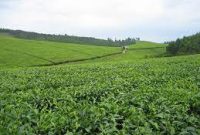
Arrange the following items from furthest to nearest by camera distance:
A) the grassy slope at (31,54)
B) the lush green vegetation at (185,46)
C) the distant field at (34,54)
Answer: the lush green vegetation at (185,46), the grassy slope at (31,54), the distant field at (34,54)

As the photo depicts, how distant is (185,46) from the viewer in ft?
436

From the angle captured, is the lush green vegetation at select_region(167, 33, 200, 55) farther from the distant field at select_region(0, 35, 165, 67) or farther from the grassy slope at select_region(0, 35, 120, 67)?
the grassy slope at select_region(0, 35, 120, 67)

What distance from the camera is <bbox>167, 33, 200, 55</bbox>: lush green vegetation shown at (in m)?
131

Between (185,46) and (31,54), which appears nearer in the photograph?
(31,54)

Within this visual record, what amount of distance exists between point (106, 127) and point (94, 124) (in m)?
0.27

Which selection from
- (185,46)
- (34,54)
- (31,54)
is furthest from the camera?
(185,46)

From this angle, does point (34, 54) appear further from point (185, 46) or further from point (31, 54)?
point (185, 46)

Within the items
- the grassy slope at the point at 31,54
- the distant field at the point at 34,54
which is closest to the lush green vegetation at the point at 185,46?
the distant field at the point at 34,54

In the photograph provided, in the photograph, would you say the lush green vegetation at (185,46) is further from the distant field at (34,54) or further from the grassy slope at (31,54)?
the grassy slope at (31,54)

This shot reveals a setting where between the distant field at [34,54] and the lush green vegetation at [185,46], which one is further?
the lush green vegetation at [185,46]

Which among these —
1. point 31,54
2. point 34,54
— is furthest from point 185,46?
point 31,54

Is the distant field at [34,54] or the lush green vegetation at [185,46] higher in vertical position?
the lush green vegetation at [185,46]

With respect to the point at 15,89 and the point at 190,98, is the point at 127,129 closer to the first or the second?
the point at 190,98

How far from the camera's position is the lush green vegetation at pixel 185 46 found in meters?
131
